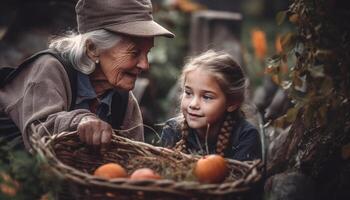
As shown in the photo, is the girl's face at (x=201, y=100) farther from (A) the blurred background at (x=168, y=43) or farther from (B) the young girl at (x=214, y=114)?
(A) the blurred background at (x=168, y=43)

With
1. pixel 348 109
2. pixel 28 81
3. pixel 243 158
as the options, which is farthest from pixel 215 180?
pixel 28 81

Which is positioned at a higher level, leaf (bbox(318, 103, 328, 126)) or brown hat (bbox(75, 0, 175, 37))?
brown hat (bbox(75, 0, 175, 37))

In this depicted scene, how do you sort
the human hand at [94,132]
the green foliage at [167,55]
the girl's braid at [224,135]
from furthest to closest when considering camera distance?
the green foliage at [167,55], the girl's braid at [224,135], the human hand at [94,132]

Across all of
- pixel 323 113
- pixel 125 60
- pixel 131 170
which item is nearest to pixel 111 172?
pixel 131 170

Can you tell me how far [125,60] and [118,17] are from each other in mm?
263

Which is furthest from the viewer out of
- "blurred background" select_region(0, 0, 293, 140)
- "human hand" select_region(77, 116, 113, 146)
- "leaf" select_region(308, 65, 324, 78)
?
"blurred background" select_region(0, 0, 293, 140)

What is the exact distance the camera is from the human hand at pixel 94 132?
10.1ft

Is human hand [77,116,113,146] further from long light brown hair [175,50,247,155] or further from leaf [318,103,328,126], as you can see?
leaf [318,103,328,126]

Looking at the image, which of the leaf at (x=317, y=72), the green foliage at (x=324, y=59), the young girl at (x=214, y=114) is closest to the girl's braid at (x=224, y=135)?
the young girl at (x=214, y=114)

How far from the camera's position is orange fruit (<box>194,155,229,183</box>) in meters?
2.79

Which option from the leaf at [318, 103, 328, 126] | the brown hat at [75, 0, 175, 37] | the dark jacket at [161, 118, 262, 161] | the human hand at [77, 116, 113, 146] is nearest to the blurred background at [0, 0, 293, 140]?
the dark jacket at [161, 118, 262, 161]

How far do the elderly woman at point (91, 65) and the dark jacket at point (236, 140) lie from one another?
43cm

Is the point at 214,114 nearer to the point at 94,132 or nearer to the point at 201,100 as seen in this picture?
the point at 201,100

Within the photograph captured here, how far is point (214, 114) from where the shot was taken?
395 cm
